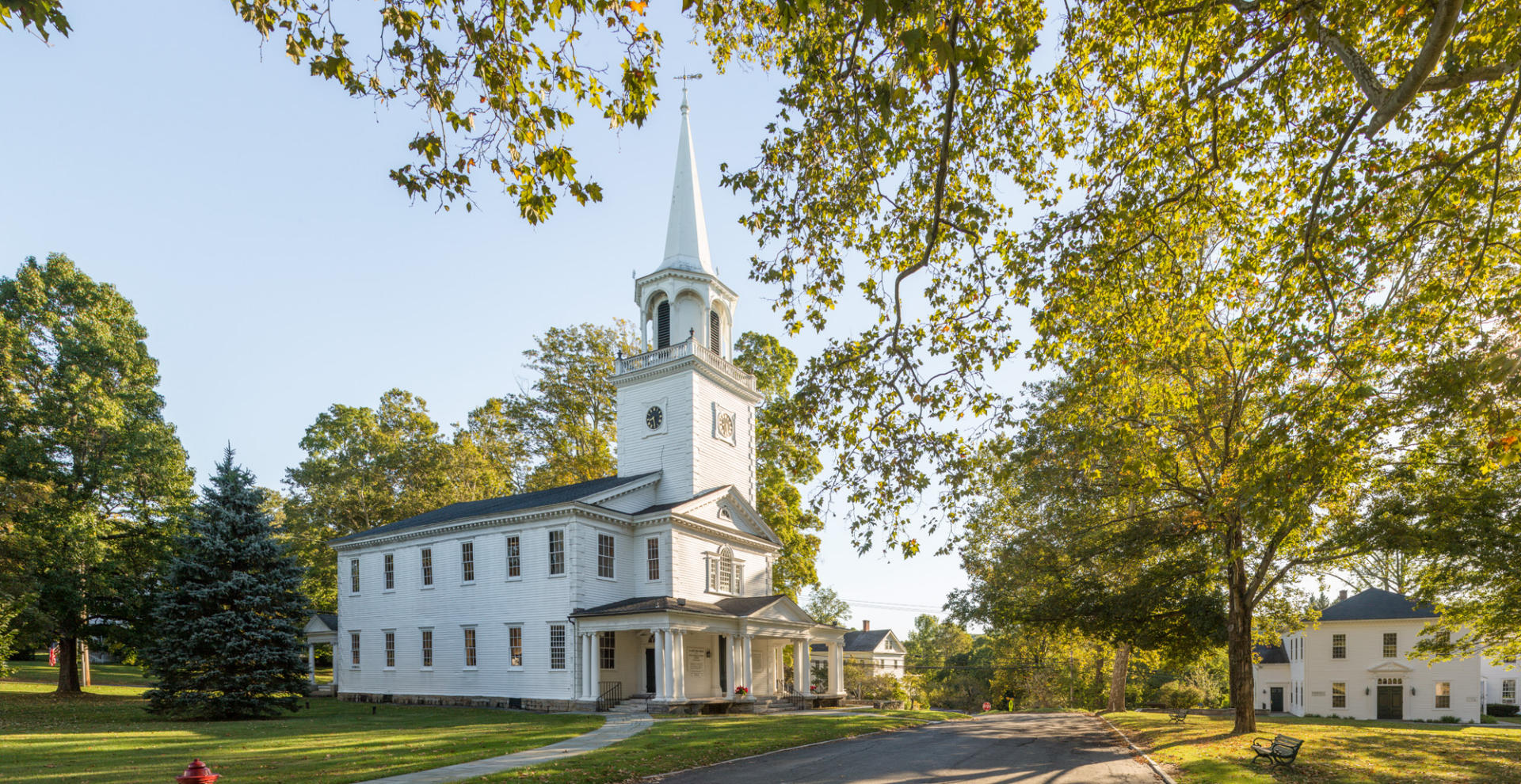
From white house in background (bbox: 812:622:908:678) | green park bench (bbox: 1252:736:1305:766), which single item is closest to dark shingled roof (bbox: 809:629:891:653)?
white house in background (bbox: 812:622:908:678)

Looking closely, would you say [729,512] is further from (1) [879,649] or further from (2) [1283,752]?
(1) [879,649]

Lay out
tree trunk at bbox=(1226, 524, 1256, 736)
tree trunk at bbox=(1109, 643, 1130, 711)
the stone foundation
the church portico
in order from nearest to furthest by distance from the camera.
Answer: tree trunk at bbox=(1226, 524, 1256, 736)
the church portico
the stone foundation
tree trunk at bbox=(1109, 643, 1130, 711)

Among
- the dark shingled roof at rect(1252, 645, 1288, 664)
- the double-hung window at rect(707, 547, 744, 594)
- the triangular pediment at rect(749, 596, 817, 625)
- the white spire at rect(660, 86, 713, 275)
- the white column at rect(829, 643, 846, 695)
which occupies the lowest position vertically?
the dark shingled roof at rect(1252, 645, 1288, 664)

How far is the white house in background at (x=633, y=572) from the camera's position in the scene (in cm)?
2820

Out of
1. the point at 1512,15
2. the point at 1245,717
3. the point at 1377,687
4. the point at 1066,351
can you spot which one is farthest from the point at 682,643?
the point at 1377,687

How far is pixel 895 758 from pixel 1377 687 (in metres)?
38.9

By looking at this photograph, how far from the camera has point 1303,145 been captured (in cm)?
1111

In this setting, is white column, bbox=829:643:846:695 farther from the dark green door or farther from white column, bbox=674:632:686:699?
the dark green door

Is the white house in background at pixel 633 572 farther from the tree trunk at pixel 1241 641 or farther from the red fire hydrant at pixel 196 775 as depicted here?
the red fire hydrant at pixel 196 775

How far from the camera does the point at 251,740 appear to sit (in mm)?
17359

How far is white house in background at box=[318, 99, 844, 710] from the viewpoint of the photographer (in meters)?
28.2

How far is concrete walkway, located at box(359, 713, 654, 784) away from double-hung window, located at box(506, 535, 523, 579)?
28.8ft

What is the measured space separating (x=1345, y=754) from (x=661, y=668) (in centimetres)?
1868

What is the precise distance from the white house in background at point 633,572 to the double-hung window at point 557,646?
0.05 metres
